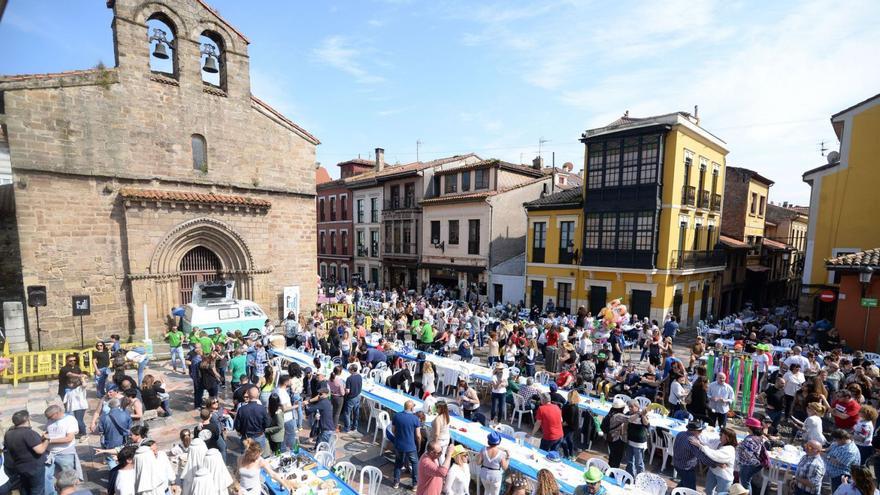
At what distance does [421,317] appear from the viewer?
18797 mm

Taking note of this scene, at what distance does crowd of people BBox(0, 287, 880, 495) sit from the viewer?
5.66 m

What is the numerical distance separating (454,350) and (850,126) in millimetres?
20068

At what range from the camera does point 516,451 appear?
700 centimetres

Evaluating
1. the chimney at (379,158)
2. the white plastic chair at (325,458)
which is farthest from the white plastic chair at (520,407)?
the chimney at (379,158)

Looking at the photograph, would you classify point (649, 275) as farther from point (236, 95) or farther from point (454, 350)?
point (236, 95)

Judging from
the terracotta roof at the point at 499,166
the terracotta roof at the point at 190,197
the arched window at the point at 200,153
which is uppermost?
the terracotta roof at the point at 499,166

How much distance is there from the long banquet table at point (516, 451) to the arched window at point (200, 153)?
1312 centimetres

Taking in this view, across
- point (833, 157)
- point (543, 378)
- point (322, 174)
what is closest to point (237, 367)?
point (543, 378)

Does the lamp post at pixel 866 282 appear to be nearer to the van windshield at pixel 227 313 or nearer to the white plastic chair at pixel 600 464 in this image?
the white plastic chair at pixel 600 464

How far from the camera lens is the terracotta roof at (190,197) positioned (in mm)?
15250

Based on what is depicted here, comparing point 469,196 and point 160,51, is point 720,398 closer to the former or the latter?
point 469,196

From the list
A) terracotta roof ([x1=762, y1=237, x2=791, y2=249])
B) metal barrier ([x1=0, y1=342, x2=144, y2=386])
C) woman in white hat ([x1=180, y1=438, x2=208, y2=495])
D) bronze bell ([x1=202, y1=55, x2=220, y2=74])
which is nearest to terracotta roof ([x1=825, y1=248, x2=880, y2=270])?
terracotta roof ([x1=762, y1=237, x2=791, y2=249])

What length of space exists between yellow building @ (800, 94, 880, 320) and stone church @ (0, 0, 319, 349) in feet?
78.7

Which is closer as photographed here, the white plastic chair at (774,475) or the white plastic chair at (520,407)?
the white plastic chair at (774,475)
